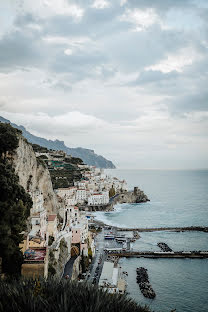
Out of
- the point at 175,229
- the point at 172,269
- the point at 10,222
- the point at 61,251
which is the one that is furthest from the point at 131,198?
the point at 10,222

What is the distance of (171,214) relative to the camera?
178ft

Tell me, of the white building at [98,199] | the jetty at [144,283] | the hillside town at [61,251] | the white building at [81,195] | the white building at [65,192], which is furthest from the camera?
the white building at [98,199]

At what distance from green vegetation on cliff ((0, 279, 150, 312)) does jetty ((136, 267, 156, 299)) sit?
14.3m

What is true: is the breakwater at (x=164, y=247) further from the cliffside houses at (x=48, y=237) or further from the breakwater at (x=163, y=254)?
the cliffside houses at (x=48, y=237)

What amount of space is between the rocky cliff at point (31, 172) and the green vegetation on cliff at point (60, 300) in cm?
1424

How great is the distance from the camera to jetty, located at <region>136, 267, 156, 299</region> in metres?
19.7

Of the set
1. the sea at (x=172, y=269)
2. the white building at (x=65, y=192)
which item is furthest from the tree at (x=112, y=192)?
the sea at (x=172, y=269)

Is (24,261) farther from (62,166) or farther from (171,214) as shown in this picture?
(62,166)

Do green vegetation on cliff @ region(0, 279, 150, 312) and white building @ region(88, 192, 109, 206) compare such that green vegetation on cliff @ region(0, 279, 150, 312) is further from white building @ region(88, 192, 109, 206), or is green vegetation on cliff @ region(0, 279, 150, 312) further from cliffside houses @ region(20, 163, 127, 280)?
white building @ region(88, 192, 109, 206)

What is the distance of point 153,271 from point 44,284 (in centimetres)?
1980

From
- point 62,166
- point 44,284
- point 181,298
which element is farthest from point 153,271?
point 62,166

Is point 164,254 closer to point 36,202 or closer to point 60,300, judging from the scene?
point 36,202

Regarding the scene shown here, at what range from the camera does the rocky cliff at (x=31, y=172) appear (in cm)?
2213

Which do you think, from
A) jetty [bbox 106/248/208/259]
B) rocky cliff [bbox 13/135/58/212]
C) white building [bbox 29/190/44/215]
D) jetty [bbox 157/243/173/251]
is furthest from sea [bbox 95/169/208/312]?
rocky cliff [bbox 13/135/58/212]
